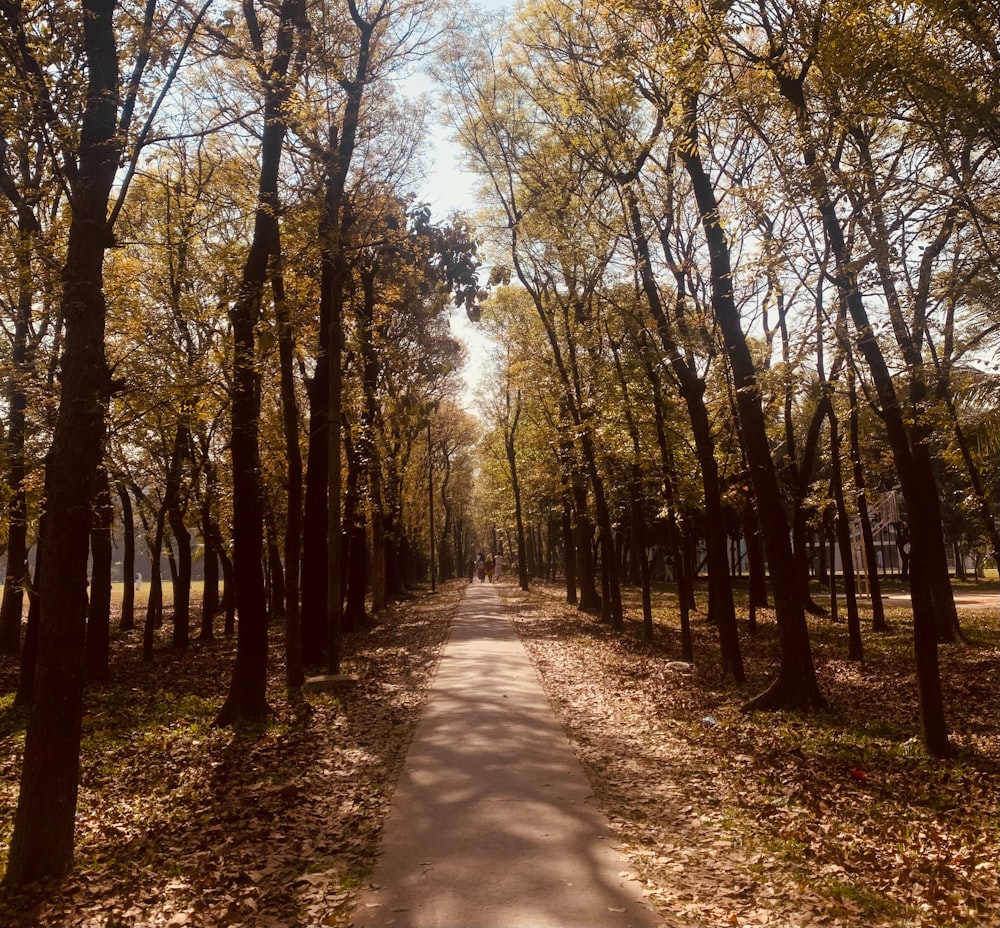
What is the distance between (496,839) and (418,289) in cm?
1249

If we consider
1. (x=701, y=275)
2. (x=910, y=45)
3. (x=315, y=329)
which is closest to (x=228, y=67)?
(x=315, y=329)

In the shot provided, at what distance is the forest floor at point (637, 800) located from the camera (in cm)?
521

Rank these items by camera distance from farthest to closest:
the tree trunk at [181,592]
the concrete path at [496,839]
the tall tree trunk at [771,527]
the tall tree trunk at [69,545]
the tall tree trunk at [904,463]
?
the tree trunk at [181,592], the tall tree trunk at [771,527], the tall tree trunk at [904,463], the tall tree trunk at [69,545], the concrete path at [496,839]

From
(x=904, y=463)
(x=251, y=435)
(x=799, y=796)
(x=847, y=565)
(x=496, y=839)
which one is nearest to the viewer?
(x=496, y=839)

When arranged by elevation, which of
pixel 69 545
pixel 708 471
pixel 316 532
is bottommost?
pixel 69 545

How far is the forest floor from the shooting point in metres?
5.21

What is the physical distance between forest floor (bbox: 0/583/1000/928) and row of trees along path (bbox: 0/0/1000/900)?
2.45 feet

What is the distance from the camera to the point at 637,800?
7.28m

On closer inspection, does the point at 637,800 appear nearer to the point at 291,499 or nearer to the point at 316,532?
the point at 291,499

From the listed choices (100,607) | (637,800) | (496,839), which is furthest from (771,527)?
(100,607)

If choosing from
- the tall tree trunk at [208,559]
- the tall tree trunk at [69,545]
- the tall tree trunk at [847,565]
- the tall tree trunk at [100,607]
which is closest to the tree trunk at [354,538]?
the tall tree trunk at [208,559]

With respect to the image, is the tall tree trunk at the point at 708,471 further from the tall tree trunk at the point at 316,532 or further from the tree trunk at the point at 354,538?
the tree trunk at the point at 354,538

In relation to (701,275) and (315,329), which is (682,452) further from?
(315,329)

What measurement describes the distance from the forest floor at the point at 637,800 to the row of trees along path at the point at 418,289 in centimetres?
75
